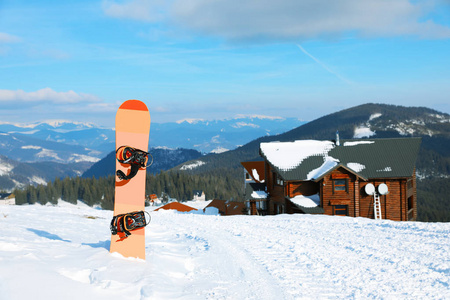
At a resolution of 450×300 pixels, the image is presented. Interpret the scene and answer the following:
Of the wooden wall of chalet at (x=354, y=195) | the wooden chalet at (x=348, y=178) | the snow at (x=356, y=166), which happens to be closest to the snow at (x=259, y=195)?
the wooden chalet at (x=348, y=178)

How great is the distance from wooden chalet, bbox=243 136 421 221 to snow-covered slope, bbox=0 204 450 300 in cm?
1600

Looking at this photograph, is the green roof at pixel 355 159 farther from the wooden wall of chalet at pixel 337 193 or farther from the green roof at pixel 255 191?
the green roof at pixel 255 191

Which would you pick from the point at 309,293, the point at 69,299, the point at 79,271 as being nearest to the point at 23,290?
the point at 69,299

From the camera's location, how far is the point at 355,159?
111 feet

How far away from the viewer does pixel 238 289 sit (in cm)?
859

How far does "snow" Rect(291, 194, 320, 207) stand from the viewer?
31.7 m

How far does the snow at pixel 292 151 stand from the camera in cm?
3378

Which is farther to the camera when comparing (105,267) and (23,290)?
(105,267)

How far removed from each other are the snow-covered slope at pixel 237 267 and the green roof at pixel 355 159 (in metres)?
17.0

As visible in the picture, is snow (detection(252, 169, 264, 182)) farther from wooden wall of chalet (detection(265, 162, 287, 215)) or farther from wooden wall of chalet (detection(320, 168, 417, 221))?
wooden wall of chalet (detection(320, 168, 417, 221))

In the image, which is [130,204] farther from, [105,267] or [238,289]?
[238,289]

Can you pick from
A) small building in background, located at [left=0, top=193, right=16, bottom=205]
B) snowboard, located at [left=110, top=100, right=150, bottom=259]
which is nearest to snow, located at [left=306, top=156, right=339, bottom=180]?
snowboard, located at [left=110, top=100, right=150, bottom=259]

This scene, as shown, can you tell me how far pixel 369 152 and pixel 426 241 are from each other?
21726mm

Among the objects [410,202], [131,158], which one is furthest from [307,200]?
[131,158]
